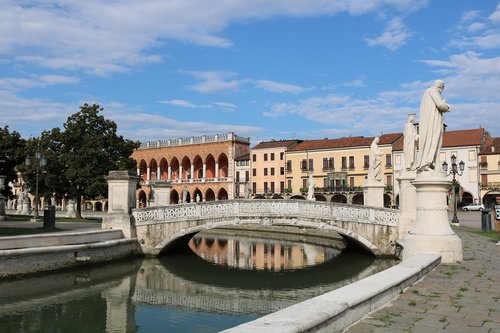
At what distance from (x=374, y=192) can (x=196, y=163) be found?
53982mm

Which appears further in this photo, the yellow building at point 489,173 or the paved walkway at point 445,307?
the yellow building at point 489,173

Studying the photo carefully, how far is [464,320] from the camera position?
5777 mm

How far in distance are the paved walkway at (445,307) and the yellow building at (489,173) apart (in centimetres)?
5321

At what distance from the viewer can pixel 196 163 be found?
253 ft

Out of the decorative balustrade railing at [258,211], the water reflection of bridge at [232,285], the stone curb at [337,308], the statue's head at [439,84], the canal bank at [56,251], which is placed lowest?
the water reflection of bridge at [232,285]

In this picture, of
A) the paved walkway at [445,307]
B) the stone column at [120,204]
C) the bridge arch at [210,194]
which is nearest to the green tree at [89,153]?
the stone column at [120,204]

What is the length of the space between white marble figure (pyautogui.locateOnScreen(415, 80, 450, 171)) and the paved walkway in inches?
106

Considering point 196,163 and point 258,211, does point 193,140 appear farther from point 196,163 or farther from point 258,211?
point 258,211

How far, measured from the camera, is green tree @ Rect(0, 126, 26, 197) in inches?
1410

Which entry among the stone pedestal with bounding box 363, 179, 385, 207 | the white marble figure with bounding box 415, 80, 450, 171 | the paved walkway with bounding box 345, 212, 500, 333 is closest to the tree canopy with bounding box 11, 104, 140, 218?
the stone pedestal with bounding box 363, 179, 385, 207

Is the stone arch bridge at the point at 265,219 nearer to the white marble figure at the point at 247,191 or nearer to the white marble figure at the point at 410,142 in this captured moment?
the white marble figure at the point at 410,142

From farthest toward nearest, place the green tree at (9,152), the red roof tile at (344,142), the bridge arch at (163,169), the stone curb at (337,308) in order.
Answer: the bridge arch at (163,169) → the red roof tile at (344,142) → the green tree at (9,152) → the stone curb at (337,308)

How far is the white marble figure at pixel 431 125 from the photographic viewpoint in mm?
11359

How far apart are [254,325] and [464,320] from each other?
2.89m
